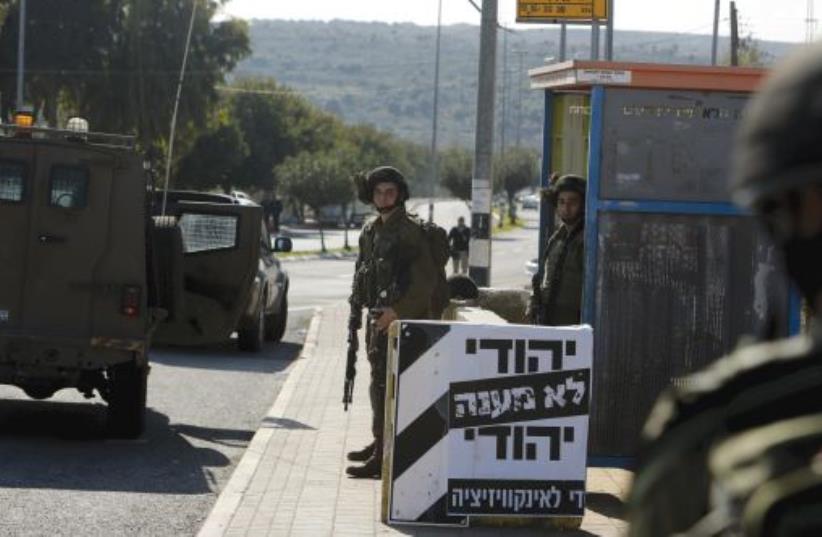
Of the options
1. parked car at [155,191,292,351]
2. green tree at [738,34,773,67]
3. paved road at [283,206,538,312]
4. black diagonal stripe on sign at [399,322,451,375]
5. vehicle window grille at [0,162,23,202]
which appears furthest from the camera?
green tree at [738,34,773,67]

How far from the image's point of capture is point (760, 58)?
61.5 metres

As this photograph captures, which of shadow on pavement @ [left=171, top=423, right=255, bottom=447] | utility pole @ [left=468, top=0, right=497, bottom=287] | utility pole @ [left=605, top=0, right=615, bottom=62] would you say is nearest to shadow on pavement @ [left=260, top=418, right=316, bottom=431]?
shadow on pavement @ [left=171, top=423, right=255, bottom=447]

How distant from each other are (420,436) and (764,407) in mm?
6771

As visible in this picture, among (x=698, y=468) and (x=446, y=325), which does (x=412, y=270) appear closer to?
(x=446, y=325)

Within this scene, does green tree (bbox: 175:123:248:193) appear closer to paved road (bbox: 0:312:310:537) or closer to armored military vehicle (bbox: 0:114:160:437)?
paved road (bbox: 0:312:310:537)

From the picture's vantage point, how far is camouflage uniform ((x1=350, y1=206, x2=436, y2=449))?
9.98 meters

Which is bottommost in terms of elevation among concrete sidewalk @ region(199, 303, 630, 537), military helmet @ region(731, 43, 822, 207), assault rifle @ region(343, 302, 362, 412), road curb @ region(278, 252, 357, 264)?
concrete sidewalk @ region(199, 303, 630, 537)

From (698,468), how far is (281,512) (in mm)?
7317

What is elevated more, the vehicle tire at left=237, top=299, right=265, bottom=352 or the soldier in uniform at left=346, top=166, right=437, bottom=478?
the soldier in uniform at left=346, top=166, right=437, bottom=478

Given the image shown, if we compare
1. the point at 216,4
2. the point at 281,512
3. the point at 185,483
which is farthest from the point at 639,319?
the point at 216,4

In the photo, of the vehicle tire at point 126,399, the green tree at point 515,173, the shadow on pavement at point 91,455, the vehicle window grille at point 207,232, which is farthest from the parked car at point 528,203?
the vehicle tire at point 126,399

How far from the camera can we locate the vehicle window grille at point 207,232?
13.9 metres

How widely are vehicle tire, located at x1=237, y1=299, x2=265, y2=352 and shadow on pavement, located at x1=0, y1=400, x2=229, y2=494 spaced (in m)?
6.85

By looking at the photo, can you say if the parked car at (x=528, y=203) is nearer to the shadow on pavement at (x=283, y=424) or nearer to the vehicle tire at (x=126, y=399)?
the shadow on pavement at (x=283, y=424)
